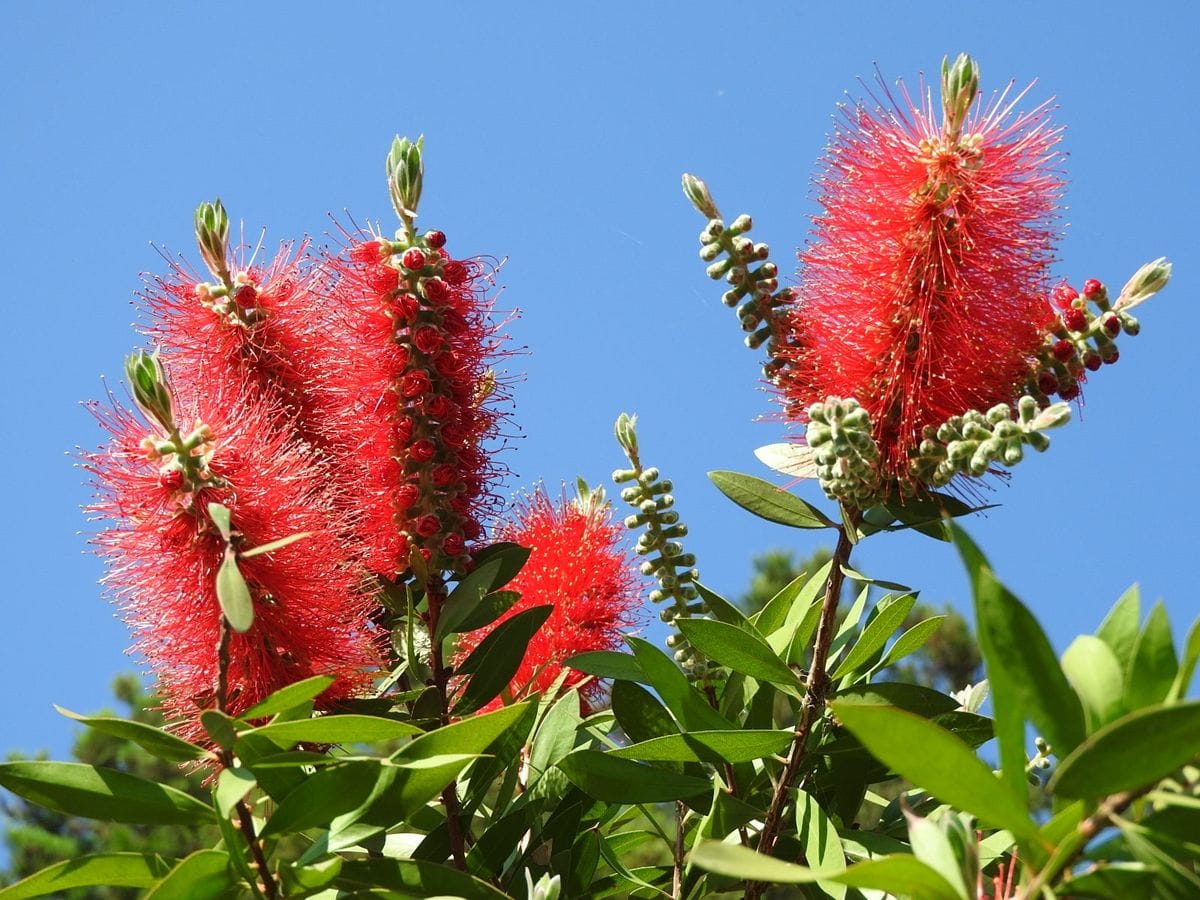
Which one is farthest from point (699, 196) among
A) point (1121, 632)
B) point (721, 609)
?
point (1121, 632)

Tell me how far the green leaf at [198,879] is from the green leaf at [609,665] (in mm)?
651

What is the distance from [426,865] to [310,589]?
18.4 inches

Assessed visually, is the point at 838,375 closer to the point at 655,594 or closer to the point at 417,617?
the point at 655,594

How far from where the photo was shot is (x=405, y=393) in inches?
84.4

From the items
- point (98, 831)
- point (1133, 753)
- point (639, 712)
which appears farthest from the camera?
point (98, 831)

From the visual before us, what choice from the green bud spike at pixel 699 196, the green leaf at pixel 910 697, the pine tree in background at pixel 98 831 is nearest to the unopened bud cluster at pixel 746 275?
the green bud spike at pixel 699 196

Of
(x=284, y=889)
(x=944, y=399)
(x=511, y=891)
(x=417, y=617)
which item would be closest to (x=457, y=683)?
(x=417, y=617)

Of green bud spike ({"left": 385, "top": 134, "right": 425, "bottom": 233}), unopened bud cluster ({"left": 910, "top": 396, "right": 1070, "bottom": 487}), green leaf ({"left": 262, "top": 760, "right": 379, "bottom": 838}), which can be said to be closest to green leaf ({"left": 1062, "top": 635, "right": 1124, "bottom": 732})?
unopened bud cluster ({"left": 910, "top": 396, "right": 1070, "bottom": 487})

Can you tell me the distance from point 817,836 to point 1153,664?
2.50ft

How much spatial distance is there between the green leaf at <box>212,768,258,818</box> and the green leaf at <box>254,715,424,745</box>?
0.19 ft

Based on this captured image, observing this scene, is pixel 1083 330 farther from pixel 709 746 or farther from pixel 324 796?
pixel 324 796

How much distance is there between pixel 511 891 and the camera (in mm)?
2053

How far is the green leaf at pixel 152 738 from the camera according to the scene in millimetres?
1531

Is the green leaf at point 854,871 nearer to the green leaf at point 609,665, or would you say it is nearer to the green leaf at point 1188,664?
the green leaf at point 1188,664
